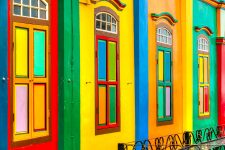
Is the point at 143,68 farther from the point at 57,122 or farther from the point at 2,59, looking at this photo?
the point at 2,59

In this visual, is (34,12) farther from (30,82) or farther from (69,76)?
(69,76)

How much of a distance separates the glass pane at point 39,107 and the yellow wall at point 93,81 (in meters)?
1.04

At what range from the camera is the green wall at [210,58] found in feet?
45.4

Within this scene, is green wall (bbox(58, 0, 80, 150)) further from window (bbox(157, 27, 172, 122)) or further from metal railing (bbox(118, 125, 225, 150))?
window (bbox(157, 27, 172, 122))

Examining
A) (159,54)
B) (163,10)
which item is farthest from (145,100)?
(163,10)

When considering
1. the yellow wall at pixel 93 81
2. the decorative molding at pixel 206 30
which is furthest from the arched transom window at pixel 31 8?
the decorative molding at pixel 206 30

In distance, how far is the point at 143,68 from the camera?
430 inches

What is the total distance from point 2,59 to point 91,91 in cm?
241

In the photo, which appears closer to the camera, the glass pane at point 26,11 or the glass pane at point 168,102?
the glass pane at point 26,11

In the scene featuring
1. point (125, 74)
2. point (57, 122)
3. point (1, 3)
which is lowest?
point (57, 122)

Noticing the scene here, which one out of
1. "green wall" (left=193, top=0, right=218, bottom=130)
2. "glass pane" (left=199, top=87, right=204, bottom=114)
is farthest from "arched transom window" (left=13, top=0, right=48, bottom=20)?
"glass pane" (left=199, top=87, right=204, bottom=114)

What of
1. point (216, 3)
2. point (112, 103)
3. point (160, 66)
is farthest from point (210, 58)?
point (112, 103)

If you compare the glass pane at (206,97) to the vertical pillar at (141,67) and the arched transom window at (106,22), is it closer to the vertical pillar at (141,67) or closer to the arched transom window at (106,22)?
the vertical pillar at (141,67)

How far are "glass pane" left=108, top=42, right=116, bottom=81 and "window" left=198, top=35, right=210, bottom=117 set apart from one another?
186 inches
